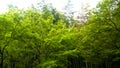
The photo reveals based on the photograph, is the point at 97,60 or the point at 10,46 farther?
the point at 97,60

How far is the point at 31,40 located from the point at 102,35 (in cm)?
755

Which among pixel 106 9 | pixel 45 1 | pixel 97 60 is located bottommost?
pixel 97 60

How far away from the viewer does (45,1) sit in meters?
48.1

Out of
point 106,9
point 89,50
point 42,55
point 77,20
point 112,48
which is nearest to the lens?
point 106,9

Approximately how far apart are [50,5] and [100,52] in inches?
864

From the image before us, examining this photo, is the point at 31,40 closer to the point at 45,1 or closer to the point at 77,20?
the point at 77,20

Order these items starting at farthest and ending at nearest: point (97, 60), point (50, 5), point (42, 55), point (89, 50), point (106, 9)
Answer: point (50, 5), point (97, 60), point (89, 50), point (42, 55), point (106, 9)

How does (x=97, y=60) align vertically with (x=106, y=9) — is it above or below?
below

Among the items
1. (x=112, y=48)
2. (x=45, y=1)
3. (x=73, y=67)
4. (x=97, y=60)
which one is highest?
(x=45, y=1)

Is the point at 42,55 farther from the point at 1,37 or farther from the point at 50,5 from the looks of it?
the point at 50,5

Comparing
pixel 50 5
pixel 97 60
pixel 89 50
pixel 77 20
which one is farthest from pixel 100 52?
Answer: pixel 50 5

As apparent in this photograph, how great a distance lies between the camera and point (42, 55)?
2719 cm

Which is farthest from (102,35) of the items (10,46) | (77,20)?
(77,20)

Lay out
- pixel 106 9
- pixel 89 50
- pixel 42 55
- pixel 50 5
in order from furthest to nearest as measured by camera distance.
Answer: pixel 50 5
pixel 89 50
pixel 42 55
pixel 106 9
